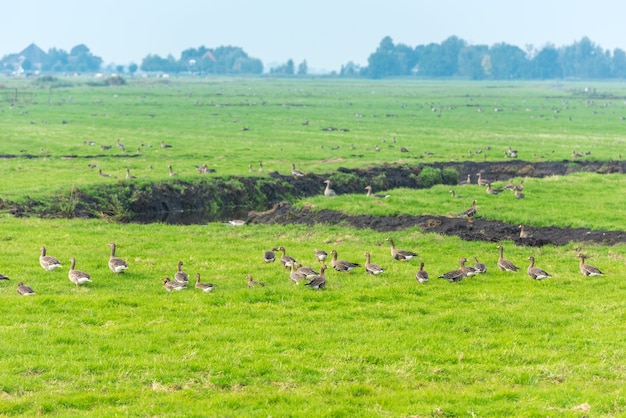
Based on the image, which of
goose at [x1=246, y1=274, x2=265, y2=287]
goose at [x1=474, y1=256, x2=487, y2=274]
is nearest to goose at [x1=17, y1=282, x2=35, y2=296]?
goose at [x1=246, y1=274, x2=265, y2=287]

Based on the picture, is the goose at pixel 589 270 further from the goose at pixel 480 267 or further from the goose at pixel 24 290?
the goose at pixel 24 290

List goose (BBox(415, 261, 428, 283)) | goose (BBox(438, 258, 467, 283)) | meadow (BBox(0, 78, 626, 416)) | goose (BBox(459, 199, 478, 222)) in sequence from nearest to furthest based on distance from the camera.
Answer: meadow (BBox(0, 78, 626, 416)), goose (BBox(415, 261, 428, 283)), goose (BBox(438, 258, 467, 283)), goose (BBox(459, 199, 478, 222))

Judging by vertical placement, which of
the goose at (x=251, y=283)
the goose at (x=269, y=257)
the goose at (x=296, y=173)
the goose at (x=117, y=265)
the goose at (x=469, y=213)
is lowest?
the goose at (x=296, y=173)

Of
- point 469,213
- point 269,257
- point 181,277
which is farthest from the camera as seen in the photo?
point 469,213

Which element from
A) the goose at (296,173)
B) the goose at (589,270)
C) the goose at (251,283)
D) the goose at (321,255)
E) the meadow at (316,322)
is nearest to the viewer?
the meadow at (316,322)

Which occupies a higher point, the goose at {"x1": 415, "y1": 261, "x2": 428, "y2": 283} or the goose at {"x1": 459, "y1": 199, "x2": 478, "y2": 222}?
the goose at {"x1": 415, "y1": 261, "x2": 428, "y2": 283}

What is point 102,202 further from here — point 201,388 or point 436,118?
point 436,118

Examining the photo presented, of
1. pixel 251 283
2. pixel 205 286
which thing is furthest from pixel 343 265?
pixel 205 286

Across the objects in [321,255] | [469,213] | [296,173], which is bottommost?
[296,173]

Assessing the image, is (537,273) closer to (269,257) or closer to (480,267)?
(480,267)

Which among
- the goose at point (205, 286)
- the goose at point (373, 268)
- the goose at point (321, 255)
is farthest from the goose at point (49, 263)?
the goose at point (373, 268)

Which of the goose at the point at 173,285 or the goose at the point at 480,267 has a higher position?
the goose at the point at 173,285

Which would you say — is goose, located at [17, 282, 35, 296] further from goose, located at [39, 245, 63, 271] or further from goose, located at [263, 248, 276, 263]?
goose, located at [263, 248, 276, 263]

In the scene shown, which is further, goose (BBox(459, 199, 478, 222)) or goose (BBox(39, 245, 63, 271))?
goose (BBox(459, 199, 478, 222))
